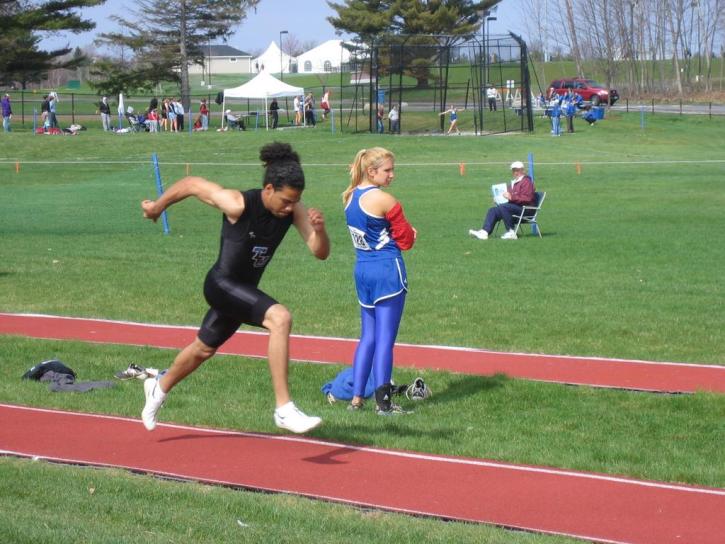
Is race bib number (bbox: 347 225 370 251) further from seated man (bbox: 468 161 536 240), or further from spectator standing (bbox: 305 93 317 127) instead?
spectator standing (bbox: 305 93 317 127)

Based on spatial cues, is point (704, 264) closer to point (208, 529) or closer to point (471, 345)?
point (471, 345)

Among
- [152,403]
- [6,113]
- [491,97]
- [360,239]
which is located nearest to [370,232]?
[360,239]

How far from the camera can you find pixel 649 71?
90.2 metres

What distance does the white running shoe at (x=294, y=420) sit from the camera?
7090 mm

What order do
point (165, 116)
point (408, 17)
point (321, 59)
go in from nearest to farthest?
1. point (165, 116)
2. point (408, 17)
3. point (321, 59)

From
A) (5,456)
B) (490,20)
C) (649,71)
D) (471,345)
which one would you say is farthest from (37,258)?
(649,71)

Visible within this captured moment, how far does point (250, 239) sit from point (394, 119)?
42.4 m

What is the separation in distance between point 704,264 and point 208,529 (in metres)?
13.7

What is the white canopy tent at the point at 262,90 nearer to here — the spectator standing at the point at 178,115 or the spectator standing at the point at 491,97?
the spectator standing at the point at 178,115

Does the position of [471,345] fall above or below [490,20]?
below

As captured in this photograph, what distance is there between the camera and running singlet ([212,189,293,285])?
706cm

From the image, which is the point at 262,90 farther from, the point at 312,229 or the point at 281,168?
the point at 281,168

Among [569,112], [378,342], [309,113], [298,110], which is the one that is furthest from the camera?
[298,110]

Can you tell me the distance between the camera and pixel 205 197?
23.3ft
